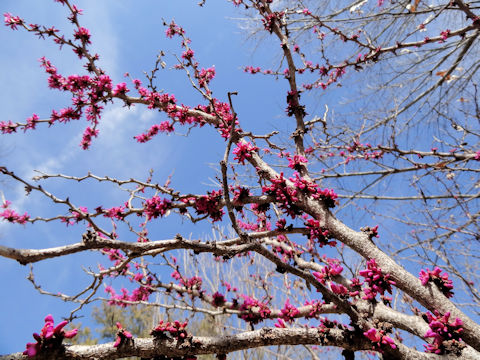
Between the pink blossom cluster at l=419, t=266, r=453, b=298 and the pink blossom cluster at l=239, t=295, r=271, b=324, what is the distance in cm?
226

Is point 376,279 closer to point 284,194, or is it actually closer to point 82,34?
point 284,194

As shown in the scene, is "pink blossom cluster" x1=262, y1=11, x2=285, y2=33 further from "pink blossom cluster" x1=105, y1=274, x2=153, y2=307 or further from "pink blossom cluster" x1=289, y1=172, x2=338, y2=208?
"pink blossom cluster" x1=105, y1=274, x2=153, y2=307

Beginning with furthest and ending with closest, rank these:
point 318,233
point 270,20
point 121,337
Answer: point 270,20
point 318,233
point 121,337

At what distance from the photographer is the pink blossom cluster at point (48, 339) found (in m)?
1.94

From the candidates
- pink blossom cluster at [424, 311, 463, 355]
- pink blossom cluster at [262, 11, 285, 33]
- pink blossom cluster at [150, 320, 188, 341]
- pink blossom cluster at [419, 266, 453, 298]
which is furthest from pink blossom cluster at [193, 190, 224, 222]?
pink blossom cluster at [262, 11, 285, 33]

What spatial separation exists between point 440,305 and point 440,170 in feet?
8.87

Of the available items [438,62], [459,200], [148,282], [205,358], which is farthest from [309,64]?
[205,358]

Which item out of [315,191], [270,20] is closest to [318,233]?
[315,191]

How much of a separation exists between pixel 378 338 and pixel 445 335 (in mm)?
682

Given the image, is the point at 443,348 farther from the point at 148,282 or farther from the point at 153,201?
the point at 148,282

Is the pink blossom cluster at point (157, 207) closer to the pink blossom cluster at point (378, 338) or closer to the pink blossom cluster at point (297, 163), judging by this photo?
the pink blossom cluster at point (297, 163)

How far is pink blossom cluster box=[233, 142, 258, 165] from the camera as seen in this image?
3.96m

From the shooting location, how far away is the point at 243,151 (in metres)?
3.97

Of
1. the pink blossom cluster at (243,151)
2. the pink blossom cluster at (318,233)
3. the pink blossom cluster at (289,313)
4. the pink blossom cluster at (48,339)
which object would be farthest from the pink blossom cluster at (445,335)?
the pink blossom cluster at (48,339)
